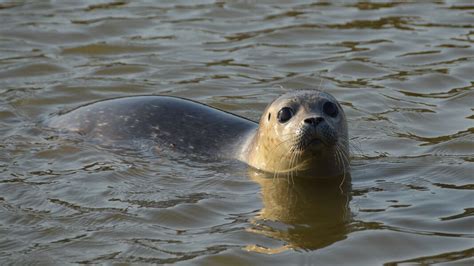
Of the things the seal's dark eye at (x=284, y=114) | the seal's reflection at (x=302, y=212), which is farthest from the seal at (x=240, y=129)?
the seal's reflection at (x=302, y=212)

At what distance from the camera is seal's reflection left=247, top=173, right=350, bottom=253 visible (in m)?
6.39

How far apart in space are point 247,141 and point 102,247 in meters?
2.15

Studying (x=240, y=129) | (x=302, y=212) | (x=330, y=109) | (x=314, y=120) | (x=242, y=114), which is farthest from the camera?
(x=242, y=114)

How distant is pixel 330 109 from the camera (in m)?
7.45

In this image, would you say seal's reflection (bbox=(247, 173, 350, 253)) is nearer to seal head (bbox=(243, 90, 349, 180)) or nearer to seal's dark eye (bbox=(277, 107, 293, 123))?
seal head (bbox=(243, 90, 349, 180))

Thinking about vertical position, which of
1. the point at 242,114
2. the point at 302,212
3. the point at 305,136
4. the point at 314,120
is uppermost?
the point at 314,120

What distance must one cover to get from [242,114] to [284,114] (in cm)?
184

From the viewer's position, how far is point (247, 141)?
8148 mm

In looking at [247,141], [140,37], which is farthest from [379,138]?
[140,37]

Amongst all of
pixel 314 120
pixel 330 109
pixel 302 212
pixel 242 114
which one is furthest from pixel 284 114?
pixel 242 114

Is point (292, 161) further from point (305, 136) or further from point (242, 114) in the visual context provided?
point (242, 114)

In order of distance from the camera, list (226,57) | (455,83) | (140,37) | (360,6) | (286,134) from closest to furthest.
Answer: (286,134), (455,83), (226,57), (140,37), (360,6)

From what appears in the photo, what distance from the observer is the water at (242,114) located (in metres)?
6.30

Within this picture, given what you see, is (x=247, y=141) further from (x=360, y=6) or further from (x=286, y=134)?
(x=360, y=6)
